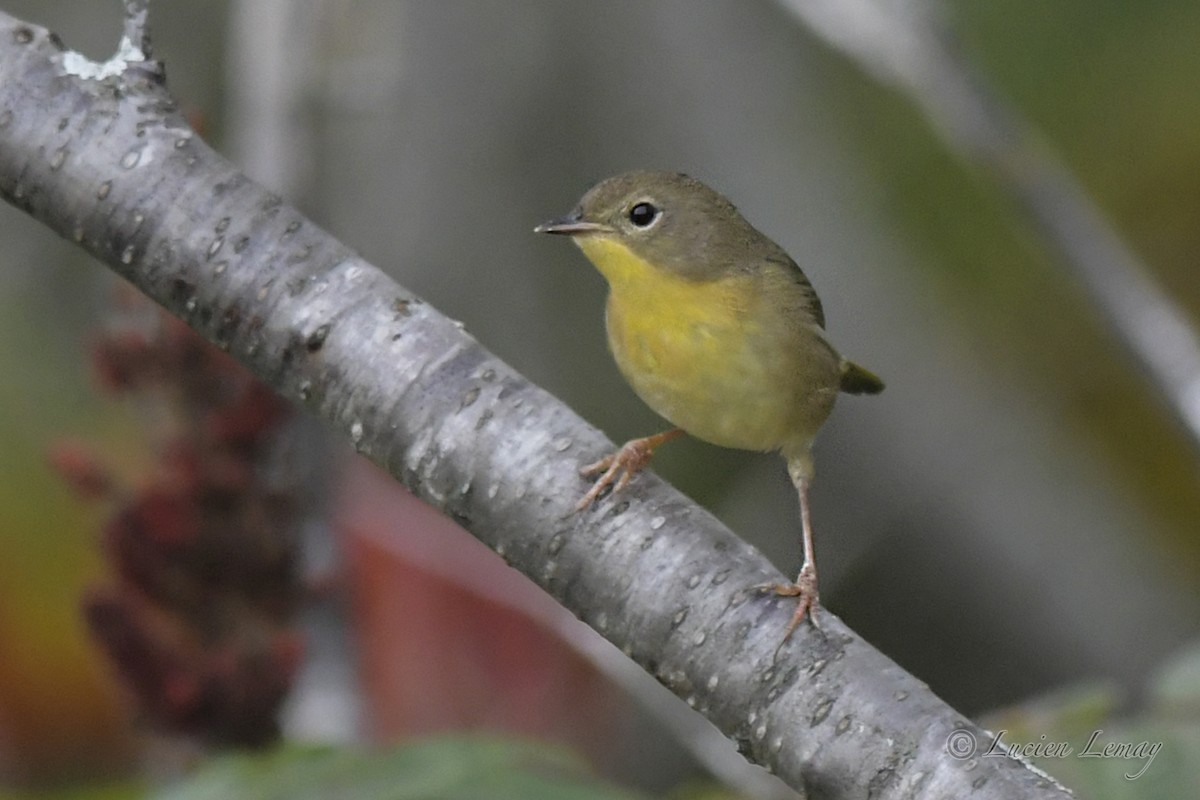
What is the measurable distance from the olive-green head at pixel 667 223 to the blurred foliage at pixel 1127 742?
3.34 feet

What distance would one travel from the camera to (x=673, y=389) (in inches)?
99.6

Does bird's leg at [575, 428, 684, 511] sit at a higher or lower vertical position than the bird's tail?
lower

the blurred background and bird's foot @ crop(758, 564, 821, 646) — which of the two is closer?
bird's foot @ crop(758, 564, 821, 646)

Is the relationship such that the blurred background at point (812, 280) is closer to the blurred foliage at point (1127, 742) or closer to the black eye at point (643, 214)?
the black eye at point (643, 214)

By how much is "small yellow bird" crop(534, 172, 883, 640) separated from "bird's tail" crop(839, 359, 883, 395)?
95 millimetres

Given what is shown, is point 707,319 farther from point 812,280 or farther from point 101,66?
point 812,280

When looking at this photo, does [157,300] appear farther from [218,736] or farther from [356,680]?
[356,680]

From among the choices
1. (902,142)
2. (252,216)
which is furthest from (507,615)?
(902,142)

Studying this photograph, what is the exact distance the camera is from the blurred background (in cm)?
477

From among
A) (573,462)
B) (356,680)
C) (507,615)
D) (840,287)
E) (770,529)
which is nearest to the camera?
(573,462)

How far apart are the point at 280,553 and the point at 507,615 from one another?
1.10 metres

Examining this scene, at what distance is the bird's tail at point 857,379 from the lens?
9.43 ft

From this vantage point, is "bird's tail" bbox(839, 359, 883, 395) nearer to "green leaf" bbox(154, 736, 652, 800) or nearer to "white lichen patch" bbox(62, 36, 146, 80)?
"green leaf" bbox(154, 736, 652, 800)

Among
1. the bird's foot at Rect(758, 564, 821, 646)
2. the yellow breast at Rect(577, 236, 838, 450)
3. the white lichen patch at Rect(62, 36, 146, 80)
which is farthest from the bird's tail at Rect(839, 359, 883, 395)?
the white lichen patch at Rect(62, 36, 146, 80)
